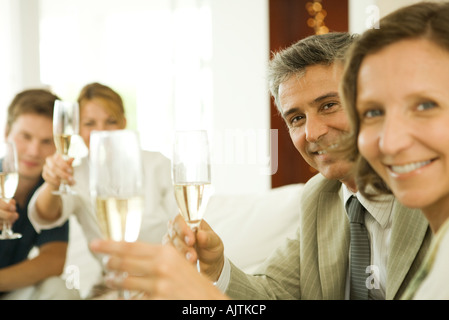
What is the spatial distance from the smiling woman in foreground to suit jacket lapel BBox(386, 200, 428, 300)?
176mm

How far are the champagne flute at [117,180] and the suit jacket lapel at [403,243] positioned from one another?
481 mm

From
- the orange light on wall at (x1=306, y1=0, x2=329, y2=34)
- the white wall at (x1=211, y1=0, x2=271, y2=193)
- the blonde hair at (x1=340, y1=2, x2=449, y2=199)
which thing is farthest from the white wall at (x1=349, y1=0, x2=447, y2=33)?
the blonde hair at (x1=340, y1=2, x2=449, y2=199)

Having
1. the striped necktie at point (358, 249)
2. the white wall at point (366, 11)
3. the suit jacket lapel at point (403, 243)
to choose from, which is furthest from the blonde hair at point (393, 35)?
the white wall at point (366, 11)

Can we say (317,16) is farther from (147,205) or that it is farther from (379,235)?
(379,235)

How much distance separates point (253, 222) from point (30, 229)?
57 centimetres

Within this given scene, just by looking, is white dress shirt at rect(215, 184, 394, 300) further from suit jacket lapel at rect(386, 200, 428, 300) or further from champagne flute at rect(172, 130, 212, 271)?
champagne flute at rect(172, 130, 212, 271)

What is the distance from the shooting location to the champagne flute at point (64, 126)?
1.20 meters

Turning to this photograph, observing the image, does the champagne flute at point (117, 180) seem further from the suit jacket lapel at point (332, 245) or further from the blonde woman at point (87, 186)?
the blonde woman at point (87, 186)

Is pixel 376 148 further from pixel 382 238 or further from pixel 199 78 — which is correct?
pixel 199 78

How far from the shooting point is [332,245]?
1039mm

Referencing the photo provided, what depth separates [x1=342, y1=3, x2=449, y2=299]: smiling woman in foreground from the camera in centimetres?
59

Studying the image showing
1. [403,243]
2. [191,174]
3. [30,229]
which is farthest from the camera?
[30,229]

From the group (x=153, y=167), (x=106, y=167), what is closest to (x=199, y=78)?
(x=153, y=167)

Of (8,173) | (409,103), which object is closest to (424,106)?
(409,103)
